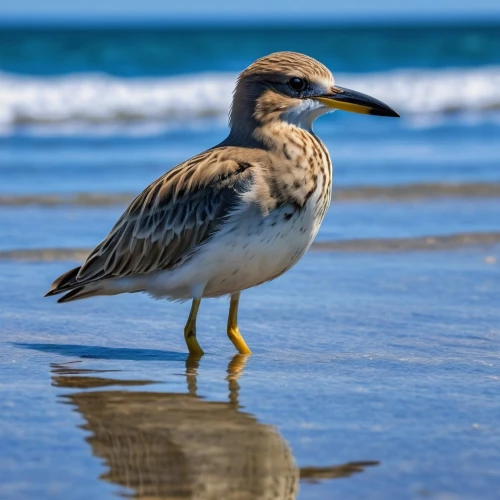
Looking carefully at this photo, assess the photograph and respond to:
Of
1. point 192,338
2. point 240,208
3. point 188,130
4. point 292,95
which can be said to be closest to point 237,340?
point 192,338

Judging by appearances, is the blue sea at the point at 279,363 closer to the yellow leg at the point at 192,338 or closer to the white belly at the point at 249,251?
the yellow leg at the point at 192,338

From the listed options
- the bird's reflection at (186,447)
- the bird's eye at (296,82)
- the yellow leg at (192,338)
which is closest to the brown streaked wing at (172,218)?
the yellow leg at (192,338)

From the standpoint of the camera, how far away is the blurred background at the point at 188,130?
31.8ft

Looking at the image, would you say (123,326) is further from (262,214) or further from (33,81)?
(33,81)

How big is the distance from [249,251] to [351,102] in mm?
952

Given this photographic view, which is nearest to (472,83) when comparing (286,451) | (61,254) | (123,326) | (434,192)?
(434,192)

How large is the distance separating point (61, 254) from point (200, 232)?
2.92 metres

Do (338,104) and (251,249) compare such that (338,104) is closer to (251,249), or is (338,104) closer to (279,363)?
(251,249)

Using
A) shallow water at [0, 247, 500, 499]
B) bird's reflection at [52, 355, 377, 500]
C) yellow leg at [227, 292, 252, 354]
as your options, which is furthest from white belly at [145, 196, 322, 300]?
bird's reflection at [52, 355, 377, 500]

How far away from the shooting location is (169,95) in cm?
2330

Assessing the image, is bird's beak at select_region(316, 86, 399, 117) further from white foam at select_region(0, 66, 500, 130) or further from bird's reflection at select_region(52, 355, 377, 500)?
white foam at select_region(0, 66, 500, 130)

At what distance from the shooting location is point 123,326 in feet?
19.9

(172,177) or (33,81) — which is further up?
(33,81)

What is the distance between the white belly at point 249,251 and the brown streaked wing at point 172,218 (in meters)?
0.11
